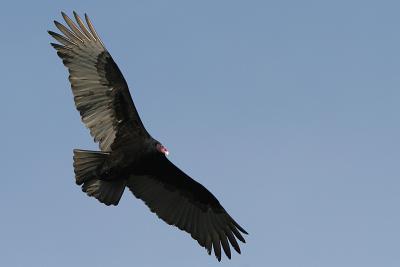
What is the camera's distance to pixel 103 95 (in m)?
13.8

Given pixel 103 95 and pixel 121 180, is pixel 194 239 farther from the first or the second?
pixel 103 95

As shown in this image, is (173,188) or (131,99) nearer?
(131,99)

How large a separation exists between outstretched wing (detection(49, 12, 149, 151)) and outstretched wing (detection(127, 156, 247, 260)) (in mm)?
1024

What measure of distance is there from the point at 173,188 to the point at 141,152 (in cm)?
152

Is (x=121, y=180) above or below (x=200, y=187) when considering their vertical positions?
below

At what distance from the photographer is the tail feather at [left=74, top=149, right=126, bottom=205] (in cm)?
1349

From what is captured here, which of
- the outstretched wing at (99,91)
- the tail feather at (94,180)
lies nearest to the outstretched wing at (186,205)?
the tail feather at (94,180)

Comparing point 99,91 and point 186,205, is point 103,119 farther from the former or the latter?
point 186,205

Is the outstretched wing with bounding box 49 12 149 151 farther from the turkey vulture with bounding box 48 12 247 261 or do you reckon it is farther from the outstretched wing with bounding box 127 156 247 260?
the outstretched wing with bounding box 127 156 247 260

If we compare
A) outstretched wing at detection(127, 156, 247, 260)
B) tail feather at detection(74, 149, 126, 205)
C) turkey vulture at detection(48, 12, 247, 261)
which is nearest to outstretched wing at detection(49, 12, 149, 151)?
turkey vulture at detection(48, 12, 247, 261)

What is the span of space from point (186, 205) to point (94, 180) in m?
1.96

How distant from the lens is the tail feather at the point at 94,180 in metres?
13.5

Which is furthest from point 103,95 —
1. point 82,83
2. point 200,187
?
point 200,187

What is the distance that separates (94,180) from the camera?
13719 millimetres
